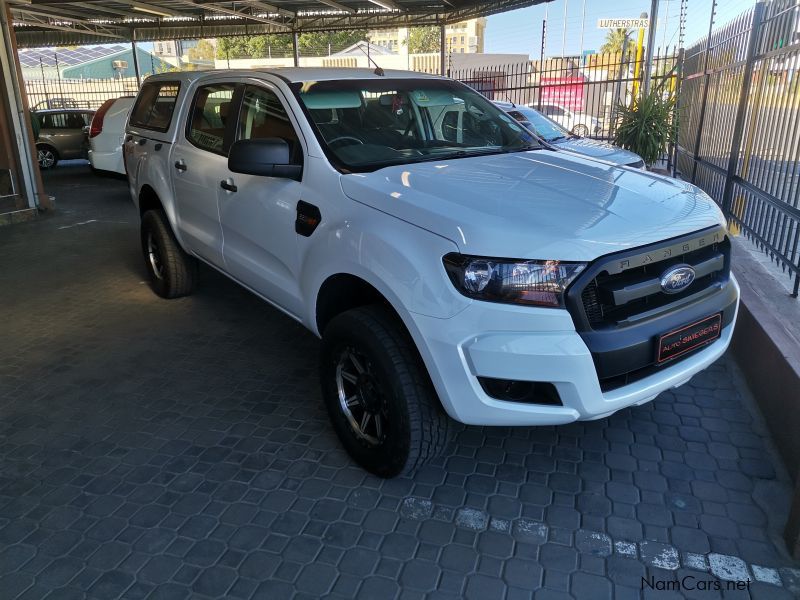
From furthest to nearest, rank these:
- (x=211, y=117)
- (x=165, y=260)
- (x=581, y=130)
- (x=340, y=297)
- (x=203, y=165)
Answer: (x=581, y=130)
(x=165, y=260)
(x=211, y=117)
(x=203, y=165)
(x=340, y=297)

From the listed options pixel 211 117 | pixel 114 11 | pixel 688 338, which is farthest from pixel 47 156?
pixel 688 338

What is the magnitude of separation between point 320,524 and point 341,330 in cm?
88

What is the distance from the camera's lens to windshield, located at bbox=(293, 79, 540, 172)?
11.2ft

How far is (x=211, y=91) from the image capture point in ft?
15.2

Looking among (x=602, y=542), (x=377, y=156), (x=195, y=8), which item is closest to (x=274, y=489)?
(x=602, y=542)

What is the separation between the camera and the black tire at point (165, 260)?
5387mm

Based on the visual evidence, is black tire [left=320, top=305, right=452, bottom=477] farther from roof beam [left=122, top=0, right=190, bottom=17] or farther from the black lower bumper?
roof beam [left=122, top=0, right=190, bottom=17]

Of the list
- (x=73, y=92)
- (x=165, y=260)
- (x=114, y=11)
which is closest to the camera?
(x=165, y=260)

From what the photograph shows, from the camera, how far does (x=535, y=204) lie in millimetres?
2660

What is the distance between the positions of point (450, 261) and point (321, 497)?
132 centimetres

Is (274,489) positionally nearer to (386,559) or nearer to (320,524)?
(320,524)

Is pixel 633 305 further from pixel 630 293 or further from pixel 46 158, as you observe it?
pixel 46 158

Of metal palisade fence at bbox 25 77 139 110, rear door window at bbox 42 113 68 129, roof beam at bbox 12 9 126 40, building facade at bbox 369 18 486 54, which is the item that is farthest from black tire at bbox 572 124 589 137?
building facade at bbox 369 18 486 54

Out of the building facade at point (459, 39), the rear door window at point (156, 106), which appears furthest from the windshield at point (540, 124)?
the building facade at point (459, 39)
